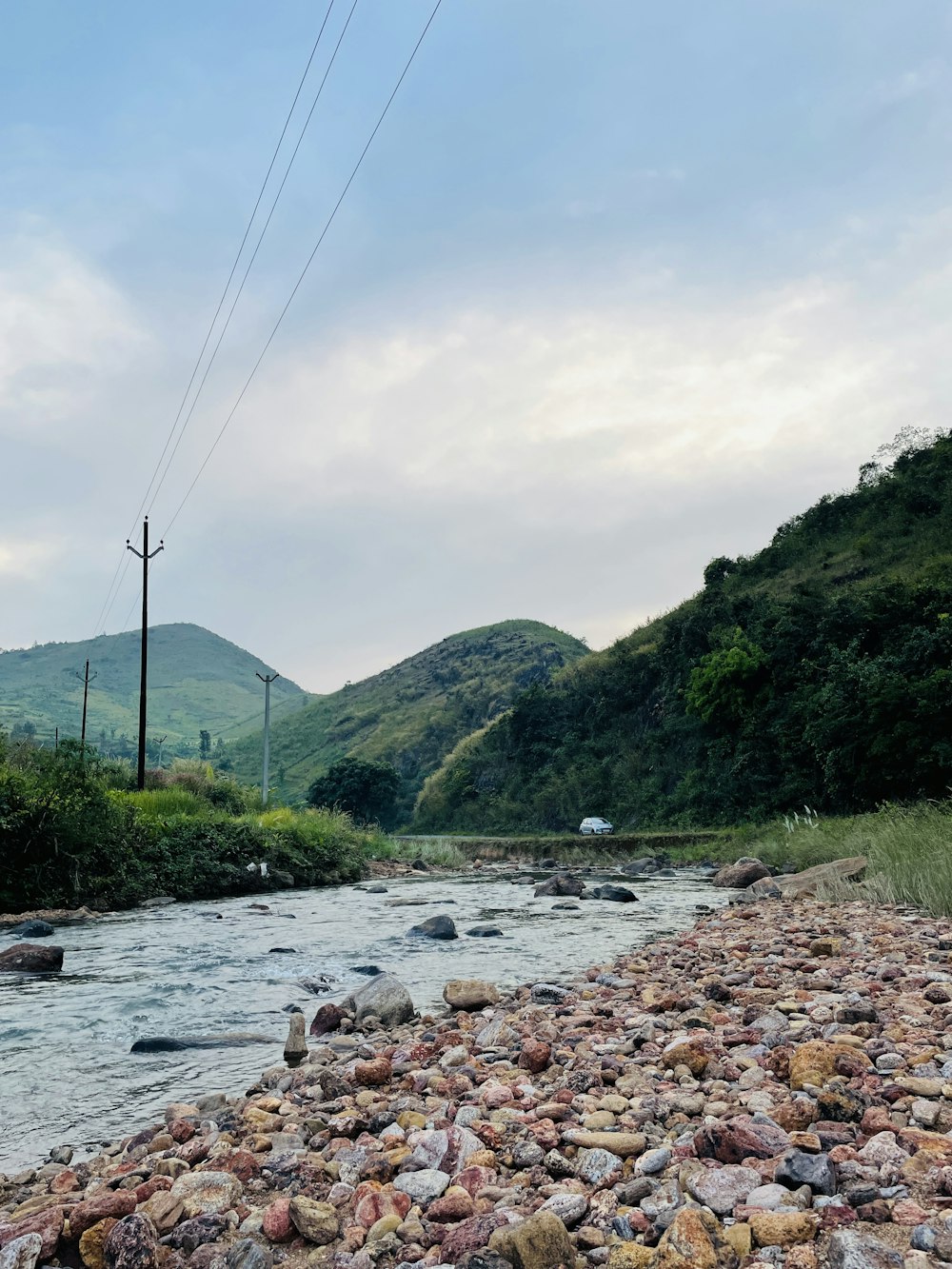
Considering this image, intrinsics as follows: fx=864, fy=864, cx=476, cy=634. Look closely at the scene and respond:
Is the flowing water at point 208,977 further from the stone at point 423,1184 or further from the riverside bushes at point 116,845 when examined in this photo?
the stone at point 423,1184

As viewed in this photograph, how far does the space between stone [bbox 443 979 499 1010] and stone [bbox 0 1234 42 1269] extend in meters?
4.27

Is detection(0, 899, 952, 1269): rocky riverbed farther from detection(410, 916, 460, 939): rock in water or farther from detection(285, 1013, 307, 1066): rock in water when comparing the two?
detection(410, 916, 460, 939): rock in water

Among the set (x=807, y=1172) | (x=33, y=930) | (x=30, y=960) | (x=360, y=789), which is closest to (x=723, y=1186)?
(x=807, y=1172)

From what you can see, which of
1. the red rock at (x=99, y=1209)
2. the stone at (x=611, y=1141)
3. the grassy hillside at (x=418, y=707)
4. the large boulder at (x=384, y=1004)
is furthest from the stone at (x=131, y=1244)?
the grassy hillside at (x=418, y=707)

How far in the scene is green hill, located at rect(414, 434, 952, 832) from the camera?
30.7 metres

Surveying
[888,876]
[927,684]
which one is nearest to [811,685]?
[927,684]

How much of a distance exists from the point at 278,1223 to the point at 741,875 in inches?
710

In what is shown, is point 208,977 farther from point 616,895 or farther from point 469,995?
point 616,895

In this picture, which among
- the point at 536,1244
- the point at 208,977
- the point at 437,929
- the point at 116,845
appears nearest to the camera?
the point at 536,1244

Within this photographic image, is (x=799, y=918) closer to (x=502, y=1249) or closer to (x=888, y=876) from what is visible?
(x=888, y=876)

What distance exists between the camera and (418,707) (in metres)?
100

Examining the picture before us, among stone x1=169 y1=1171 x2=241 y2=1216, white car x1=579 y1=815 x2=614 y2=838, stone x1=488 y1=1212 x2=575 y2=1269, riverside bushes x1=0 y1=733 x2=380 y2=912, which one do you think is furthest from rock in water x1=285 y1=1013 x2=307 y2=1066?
white car x1=579 y1=815 x2=614 y2=838

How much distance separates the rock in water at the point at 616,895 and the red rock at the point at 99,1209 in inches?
578

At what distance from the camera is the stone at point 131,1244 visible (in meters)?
2.93
